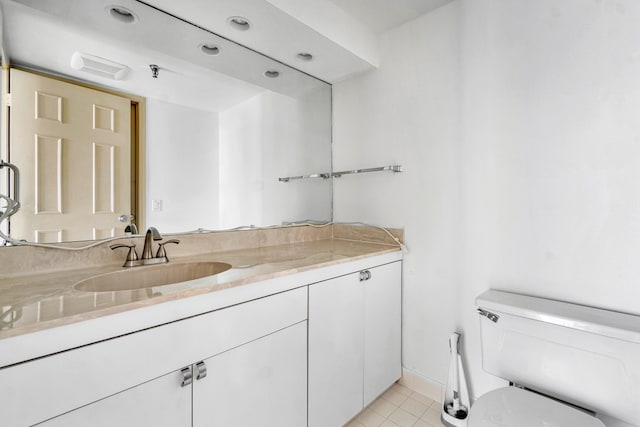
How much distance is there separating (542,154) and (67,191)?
2.00 metres

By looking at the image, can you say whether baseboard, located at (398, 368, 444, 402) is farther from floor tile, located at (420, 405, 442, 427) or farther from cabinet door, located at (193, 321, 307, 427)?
cabinet door, located at (193, 321, 307, 427)

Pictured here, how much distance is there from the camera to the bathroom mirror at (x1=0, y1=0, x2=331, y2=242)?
3.68ft

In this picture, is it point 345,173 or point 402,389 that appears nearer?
point 402,389

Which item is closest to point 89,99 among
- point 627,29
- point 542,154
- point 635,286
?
point 542,154

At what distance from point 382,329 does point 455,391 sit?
453 millimetres

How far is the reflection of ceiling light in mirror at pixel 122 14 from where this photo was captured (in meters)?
1.22

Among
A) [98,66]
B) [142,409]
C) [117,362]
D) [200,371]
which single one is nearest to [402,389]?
[200,371]

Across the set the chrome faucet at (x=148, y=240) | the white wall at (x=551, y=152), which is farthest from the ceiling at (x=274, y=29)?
the chrome faucet at (x=148, y=240)

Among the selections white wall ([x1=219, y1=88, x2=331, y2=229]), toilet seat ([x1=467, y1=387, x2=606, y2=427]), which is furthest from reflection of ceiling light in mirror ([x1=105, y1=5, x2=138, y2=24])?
toilet seat ([x1=467, y1=387, x2=606, y2=427])

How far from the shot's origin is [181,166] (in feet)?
4.84

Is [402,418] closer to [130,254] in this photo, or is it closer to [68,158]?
[130,254]

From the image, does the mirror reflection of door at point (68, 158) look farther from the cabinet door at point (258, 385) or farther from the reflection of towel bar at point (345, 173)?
the reflection of towel bar at point (345, 173)

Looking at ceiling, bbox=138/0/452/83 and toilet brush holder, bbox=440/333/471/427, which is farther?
toilet brush holder, bbox=440/333/471/427

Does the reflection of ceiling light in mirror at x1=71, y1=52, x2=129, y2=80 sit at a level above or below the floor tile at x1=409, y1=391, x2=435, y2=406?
above
